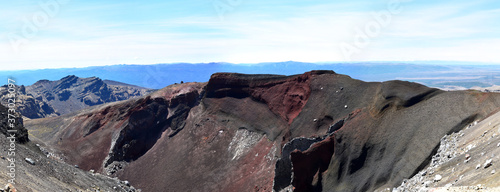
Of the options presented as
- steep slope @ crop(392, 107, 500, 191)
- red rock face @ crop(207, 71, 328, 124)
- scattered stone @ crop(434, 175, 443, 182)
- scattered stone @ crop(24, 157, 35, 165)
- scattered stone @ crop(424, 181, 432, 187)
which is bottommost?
scattered stone @ crop(24, 157, 35, 165)

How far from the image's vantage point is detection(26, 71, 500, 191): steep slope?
3069 cm

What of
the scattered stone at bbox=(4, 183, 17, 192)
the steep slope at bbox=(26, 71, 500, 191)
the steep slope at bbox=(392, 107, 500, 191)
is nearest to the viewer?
the steep slope at bbox=(392, 107, 500, 191)

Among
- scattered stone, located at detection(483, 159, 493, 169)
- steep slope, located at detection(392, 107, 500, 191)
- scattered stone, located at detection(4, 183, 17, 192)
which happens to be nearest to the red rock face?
steep slope, located at detection(392, 107, 500, 191)

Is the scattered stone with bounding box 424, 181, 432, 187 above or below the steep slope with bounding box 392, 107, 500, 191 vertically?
below

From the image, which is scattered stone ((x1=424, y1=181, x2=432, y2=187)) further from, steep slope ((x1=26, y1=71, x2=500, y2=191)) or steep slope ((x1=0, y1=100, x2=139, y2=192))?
steep slope ((x1=0, y1=100, x2=139, y2=192))

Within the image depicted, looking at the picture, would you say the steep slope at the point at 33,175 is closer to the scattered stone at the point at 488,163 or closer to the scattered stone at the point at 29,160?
the scattered stone at the point at 29,160

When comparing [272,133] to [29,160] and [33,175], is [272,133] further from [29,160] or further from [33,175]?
[33,175]

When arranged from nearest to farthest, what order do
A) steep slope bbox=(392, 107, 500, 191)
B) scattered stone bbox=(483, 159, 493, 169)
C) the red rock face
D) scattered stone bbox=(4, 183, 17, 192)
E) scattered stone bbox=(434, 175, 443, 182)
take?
1. steep slope bbox=(392, 107, 500, 191)
2. scattered stone bbox=(4, 183, 17, 192)
3. scattered stone bbox=(483, 159, 493, 169)
4. scattered stone bbox=(434, 175, 443, 182)
5. the red rock face

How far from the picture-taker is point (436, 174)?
23.3 metres

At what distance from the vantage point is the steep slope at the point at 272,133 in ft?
101

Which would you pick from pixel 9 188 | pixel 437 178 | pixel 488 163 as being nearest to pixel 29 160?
pixel 9 188

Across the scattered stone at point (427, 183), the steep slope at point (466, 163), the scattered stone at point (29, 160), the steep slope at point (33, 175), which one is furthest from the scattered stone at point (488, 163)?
the scattered stone at point (29, 160)

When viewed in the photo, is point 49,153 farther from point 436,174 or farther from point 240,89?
point 436,174

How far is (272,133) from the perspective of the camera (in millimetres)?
48969
